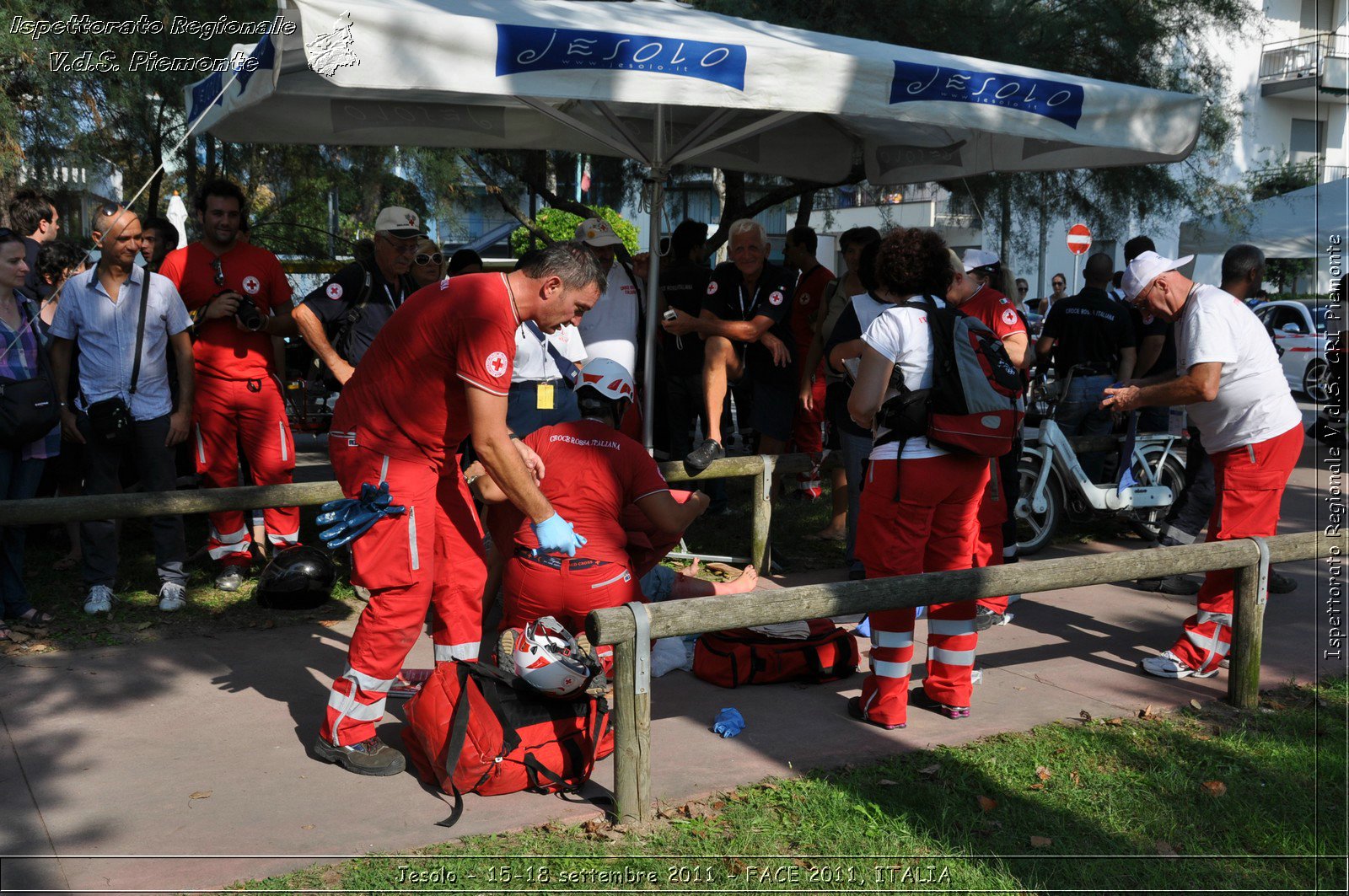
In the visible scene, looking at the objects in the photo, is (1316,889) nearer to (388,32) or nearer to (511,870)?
(511,870)

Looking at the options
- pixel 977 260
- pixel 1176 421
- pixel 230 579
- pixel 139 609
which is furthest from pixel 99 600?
pixel 1176 421

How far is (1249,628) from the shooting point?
15.5 feet

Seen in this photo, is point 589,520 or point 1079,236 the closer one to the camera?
point 589,520

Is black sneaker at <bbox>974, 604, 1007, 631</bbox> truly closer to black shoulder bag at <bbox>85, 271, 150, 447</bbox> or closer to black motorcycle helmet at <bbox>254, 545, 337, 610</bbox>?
black motorcycle helmet at <bbox>254, 545, 337, 610</bbox>

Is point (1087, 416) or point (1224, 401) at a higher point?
point (1224, 401)

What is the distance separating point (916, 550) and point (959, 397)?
2.08ft

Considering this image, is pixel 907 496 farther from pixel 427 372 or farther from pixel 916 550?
pixel 427 372

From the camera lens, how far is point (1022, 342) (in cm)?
545

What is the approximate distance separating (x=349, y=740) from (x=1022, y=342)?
355 cm

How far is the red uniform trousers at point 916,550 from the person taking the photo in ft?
14.3

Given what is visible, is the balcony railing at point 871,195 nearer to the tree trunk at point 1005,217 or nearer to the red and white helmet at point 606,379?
the tree trunk at point 1005,217

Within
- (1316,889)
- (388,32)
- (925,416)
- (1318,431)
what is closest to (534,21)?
(388,32)

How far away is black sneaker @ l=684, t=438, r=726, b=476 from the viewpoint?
583cm

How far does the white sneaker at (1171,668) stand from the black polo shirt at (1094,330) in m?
3.21
